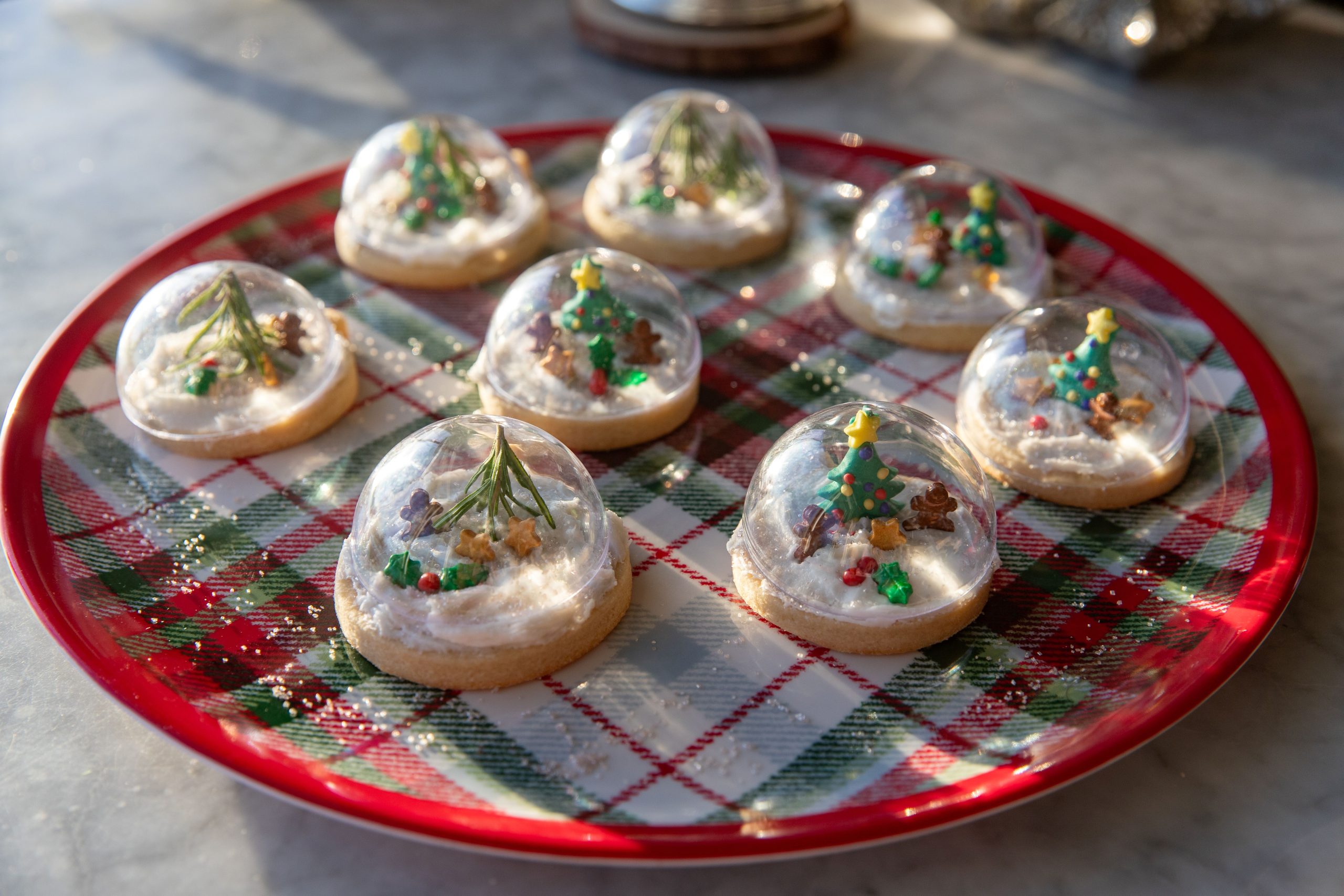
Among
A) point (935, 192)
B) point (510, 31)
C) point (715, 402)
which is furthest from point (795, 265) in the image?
point (510, 31)

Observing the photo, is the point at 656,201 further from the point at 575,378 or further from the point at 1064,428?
the point at 1064,428

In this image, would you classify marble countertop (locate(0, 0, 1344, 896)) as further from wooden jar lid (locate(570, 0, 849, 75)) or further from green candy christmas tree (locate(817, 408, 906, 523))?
green candy christmas tree (locate(817, 408, 906, 523))

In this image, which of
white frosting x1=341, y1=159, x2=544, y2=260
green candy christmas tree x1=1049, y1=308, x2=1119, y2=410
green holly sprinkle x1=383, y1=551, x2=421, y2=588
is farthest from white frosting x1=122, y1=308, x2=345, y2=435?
green candy christmas tree x1=1049, y1=308, x2=1119, y2=410

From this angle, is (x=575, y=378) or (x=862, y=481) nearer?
(x=862, y=481)

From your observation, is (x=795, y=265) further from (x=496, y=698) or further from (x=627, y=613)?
(x=496, y=698)

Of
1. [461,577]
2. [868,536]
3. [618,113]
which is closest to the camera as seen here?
[461,577]

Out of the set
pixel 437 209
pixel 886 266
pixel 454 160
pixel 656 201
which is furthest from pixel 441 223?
pixel 886 266

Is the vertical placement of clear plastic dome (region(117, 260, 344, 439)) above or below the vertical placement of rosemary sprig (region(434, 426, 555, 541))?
below

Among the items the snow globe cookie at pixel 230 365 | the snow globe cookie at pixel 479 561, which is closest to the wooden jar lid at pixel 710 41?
the snow globe cookie at pixel 230 365
